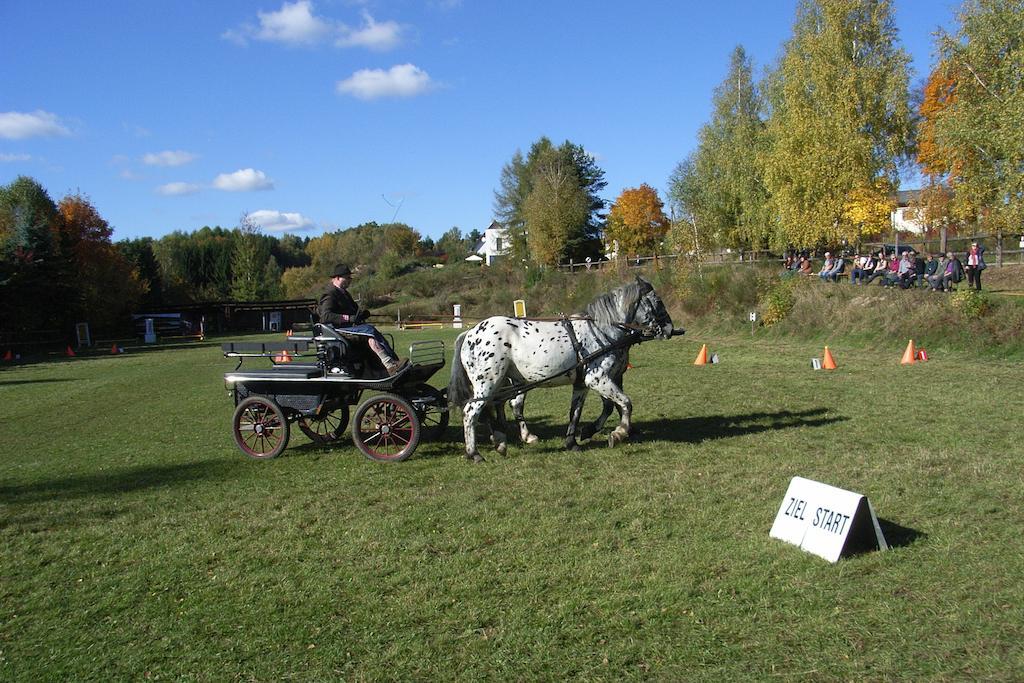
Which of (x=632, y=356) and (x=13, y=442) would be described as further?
(x=632, y=356)

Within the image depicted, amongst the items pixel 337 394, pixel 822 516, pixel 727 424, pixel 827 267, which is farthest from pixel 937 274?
pixel 822 516

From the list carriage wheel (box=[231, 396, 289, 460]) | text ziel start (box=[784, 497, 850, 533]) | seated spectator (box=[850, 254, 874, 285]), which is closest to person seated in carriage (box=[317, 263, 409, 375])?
carriage wheel (box=[231, 396, 289, 460])

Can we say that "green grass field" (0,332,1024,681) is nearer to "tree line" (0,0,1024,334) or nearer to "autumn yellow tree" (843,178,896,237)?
"tree line" (0,0,1024,334)

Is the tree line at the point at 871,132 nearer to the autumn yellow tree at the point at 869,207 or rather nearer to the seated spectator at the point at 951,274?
the autumn yellow tree at the point at 869,207

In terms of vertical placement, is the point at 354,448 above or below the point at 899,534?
above

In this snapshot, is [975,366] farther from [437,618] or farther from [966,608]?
[437,618]

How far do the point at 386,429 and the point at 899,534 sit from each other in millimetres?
5603

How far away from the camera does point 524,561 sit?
5.63m

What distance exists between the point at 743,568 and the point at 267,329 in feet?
203

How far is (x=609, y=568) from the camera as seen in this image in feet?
17.8

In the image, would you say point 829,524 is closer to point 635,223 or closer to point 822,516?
point 822,516

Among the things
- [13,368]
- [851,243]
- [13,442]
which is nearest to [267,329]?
[13,368]

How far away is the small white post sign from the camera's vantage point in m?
5.42

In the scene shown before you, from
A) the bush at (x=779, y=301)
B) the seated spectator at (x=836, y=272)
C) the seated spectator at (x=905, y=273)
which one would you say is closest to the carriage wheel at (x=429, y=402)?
the bush at (x=779, y=301)
